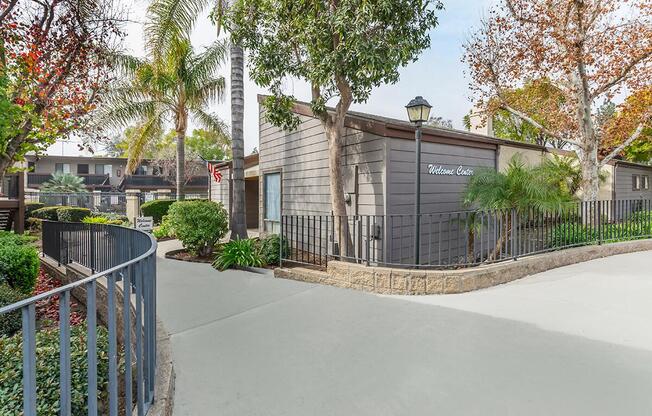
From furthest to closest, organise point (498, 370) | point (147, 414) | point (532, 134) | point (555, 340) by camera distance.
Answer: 1. point (532, 134)
2. point (555, 340)
3. point (498, 370)
4. point (147, 414)

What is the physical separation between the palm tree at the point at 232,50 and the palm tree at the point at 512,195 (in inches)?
224

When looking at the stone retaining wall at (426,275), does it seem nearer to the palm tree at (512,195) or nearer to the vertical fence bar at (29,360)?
the palm tree at (512,195)

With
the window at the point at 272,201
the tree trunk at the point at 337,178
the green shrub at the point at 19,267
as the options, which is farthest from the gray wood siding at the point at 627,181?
the green shrub at the point at 19,267

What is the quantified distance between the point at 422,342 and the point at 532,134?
2442 centimetres

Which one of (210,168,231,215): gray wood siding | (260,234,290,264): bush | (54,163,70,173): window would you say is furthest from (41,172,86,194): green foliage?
(260,234,290,264): bush

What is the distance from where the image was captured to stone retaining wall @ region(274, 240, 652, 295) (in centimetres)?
496

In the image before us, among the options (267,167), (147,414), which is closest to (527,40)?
(267,167)

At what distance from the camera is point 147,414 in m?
2.27

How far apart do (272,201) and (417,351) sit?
7.43m

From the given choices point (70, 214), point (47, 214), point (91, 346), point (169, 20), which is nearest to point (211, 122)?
point (169, 20)

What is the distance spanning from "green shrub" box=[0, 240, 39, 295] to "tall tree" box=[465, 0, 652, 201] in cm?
1152

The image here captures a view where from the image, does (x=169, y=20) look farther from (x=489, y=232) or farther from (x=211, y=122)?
(x=489, y=232)

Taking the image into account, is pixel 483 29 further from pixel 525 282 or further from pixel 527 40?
pixel 525 282

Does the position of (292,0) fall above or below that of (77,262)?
above
